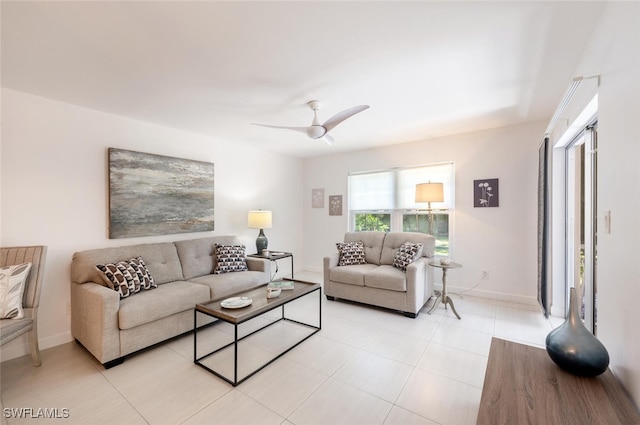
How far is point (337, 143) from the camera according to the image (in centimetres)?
450

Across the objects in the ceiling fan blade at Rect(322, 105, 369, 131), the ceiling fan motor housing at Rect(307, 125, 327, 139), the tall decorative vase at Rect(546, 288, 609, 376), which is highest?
the ceiling fan blade at Rect(322, 105, 369, 131)

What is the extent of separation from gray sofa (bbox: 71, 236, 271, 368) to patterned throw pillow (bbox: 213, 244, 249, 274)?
0.10 meters

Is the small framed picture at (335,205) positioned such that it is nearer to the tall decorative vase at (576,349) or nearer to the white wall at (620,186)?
the white wall at (620,186)

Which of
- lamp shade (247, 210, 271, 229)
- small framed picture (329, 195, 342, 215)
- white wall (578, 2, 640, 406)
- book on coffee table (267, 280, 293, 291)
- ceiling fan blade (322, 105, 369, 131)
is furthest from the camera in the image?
small framed picture (329, 195, 342, 215)

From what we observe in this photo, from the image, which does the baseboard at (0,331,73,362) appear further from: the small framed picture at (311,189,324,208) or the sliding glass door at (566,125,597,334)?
the sliding glass door at (566,125,597,334)

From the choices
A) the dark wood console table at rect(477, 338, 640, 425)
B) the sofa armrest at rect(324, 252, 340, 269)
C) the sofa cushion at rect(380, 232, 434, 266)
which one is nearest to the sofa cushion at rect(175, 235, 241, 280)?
the sofa armrest at rect(324, 252, 340, 269)

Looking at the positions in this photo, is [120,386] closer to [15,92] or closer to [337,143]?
[15,92]

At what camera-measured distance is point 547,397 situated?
114cm

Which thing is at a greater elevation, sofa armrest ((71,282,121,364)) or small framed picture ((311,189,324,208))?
small framed picture ((311,189,324,208))

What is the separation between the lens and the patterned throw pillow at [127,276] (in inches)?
97.0

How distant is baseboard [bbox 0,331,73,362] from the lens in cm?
231

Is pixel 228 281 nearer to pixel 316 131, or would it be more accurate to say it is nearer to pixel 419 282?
pixel 316 131

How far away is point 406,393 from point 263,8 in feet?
8.60

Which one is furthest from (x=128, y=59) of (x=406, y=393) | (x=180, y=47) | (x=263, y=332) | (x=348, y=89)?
(x=406, y=393)
